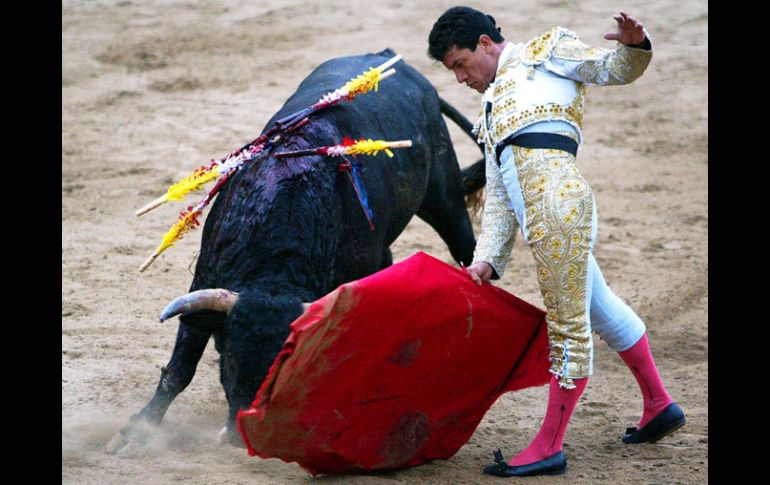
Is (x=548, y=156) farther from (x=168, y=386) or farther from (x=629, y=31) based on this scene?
(x=168, y=386)

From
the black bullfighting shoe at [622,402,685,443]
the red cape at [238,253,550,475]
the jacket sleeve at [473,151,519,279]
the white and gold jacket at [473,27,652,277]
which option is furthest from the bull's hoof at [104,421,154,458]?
the black bullfighting shoe at [622,402,685,443]

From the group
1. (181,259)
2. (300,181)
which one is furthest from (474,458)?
(181,259)

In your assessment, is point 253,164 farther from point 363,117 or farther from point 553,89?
point 553,89

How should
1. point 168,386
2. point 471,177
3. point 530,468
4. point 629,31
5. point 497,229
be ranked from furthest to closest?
point 471,177
point 168,386
point 497,229
point 530,468
point 629,31

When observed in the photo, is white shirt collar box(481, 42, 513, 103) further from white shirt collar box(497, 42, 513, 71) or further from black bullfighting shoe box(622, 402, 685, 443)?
black bullfighting shoe box(622, 402, 685, 443)

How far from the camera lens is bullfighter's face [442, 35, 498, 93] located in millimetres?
3318

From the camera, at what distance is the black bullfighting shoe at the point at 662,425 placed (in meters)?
3.70

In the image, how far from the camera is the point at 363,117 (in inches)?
176

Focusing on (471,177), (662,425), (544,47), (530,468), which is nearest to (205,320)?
(530,468)

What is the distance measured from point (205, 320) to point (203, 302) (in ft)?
0.31

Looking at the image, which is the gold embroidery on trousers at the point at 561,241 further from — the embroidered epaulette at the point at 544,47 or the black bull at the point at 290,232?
the black bull at the point at 290,232

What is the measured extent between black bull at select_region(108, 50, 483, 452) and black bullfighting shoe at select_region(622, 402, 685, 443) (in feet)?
3.93

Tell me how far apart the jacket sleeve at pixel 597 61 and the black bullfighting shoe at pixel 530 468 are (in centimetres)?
120

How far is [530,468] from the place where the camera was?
3457mm
